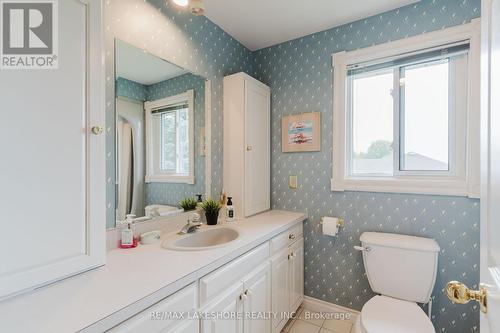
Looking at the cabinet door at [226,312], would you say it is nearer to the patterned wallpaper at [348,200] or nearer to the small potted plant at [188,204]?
the small potted plant at [188,204]

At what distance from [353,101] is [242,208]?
4.33ft

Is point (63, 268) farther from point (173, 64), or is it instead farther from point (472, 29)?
point (472, 29)

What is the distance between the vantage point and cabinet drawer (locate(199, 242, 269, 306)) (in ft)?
3.49

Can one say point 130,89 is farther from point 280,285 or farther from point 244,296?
point 280,285

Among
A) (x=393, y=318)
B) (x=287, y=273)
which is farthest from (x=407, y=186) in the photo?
(x=287, y=273)

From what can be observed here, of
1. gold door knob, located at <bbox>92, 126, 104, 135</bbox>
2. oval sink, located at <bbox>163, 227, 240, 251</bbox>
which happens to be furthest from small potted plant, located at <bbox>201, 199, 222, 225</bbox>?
gold door knob, located at <bbox>92, 126, 104, 135</bbox>

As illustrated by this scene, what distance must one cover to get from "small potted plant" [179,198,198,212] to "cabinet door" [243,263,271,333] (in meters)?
0.66

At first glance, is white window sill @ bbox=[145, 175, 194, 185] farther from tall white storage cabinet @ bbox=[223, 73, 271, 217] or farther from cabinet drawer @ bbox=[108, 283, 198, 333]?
cabinet drawer @ bbox=[108, 283, 198, 333]

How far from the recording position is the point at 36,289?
82 centimetres

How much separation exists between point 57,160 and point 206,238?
1008 millimetres

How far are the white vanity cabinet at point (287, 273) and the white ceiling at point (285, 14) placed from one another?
1695 millimetres

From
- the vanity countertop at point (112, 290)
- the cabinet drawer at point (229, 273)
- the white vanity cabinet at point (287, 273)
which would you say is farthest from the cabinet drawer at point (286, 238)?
the vanity countertop at point (112, 290)

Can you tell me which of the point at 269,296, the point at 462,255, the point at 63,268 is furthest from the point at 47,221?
the point at 462,255

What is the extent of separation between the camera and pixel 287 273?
184cm
